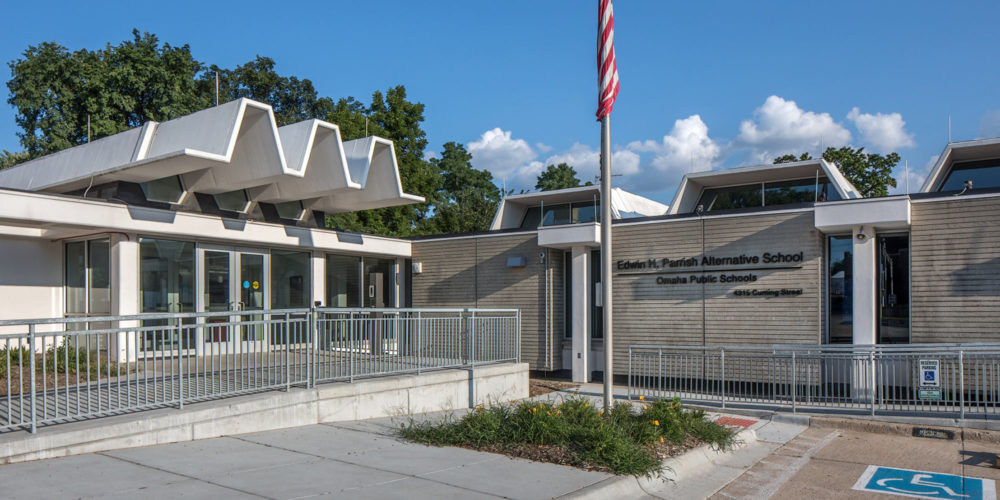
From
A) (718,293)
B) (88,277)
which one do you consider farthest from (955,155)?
(88,277)

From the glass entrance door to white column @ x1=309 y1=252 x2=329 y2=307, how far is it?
137cm

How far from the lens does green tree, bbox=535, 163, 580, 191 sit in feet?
181

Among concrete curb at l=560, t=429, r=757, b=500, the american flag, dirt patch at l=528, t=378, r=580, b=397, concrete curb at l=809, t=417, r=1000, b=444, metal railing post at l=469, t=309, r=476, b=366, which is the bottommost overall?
dirt patch at l=528, t=378, r=580, b=397

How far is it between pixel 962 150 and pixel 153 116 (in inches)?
1200

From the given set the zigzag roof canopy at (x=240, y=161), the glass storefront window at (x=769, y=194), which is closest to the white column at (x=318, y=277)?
the zigzag roof canopy at (x=240, y=161)

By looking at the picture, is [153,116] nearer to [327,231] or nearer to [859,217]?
[327,231]

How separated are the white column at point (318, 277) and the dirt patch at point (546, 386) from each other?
5.45 meters

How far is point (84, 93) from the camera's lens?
29.7 metres

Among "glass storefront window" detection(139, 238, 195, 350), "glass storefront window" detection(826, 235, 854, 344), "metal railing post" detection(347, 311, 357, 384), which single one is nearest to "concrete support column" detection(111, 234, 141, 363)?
"glass storefront window" detection(139, 238, 195, 350)

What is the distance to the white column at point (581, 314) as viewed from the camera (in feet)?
52.3

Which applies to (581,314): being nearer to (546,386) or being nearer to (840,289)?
(546,386)

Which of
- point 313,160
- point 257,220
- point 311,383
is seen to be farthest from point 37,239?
point 311,383

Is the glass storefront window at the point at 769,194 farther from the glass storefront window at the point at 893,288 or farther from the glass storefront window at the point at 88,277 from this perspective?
the glass storefront window at the point at 88,277

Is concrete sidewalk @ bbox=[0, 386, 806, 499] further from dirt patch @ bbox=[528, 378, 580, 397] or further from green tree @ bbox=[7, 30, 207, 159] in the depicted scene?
green tree @ bbox=[7, 30, 207, 159]
